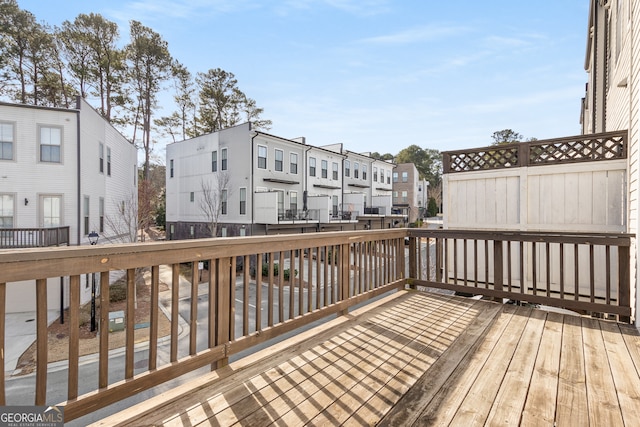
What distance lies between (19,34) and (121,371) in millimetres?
20374

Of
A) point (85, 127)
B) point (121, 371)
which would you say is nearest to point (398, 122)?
point (85, 127)

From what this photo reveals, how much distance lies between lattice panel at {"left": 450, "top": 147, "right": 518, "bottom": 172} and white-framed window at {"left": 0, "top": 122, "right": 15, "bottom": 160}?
13.0 m

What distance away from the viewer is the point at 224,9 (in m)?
7.56

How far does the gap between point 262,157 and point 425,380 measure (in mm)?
14775

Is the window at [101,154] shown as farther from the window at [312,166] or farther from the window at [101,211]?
the window at [312,166]

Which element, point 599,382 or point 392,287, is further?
point 392,287

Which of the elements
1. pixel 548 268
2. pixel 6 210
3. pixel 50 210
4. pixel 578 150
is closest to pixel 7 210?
pixel 6 210

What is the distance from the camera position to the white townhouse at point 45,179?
30.6ft

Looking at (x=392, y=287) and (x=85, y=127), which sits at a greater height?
(x=85, y=127)

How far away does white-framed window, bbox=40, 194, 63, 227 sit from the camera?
978cm

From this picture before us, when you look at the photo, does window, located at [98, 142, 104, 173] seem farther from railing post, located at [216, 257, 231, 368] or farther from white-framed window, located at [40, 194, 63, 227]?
railing post, located at [216, 257, 231, 368]

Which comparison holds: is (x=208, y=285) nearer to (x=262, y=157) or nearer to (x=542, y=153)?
(x=542, y=153)

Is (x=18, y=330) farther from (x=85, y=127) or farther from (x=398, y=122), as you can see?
(x=398, y=122)

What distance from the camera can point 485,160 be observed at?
5531mm
